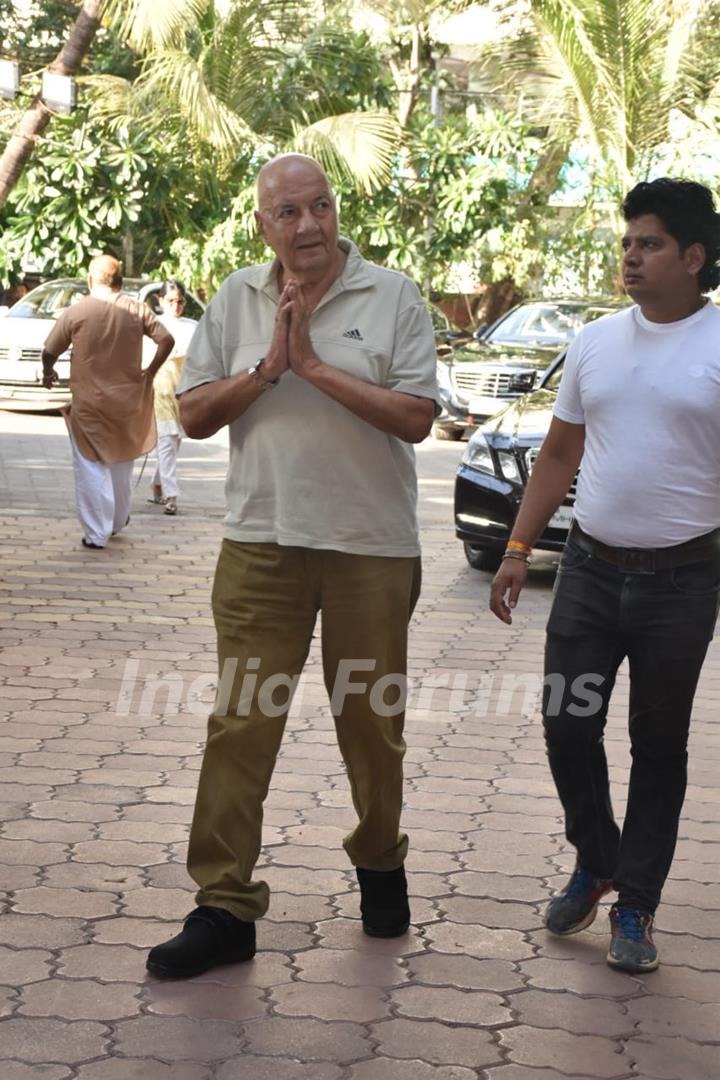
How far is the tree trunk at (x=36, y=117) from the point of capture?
15930mm

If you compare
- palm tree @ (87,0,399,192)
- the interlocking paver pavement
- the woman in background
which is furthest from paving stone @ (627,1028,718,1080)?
palm tree @ (87,0,399,192)

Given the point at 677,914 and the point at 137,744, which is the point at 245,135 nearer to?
the point at 137,744

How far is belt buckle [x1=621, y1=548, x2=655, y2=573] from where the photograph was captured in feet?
14.4

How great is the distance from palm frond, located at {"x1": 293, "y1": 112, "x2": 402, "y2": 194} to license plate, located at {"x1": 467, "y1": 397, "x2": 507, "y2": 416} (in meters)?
7.65

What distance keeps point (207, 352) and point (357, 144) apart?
2351 centimetres

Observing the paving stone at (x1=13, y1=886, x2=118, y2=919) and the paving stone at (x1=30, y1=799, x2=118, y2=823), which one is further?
the paving stone at (x1=30, y1=799, x2=118, y2=823)

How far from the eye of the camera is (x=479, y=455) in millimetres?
11352

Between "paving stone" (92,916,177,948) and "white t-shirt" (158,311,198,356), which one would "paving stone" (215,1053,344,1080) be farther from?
"white t-shirt" (158,311,198,356)

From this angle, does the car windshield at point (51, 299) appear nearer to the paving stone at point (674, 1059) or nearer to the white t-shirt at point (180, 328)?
the white t-shirt at point (180, 328)

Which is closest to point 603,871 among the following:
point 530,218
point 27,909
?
point 27,909

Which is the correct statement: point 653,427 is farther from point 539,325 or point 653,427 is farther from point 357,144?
point 357,144

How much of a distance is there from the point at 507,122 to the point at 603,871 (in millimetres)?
26278

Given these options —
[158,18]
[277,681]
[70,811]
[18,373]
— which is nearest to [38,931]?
[277,681]

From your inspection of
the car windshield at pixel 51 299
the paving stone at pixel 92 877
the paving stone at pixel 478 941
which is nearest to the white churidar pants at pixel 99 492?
the paving stone at pixel 92 877
